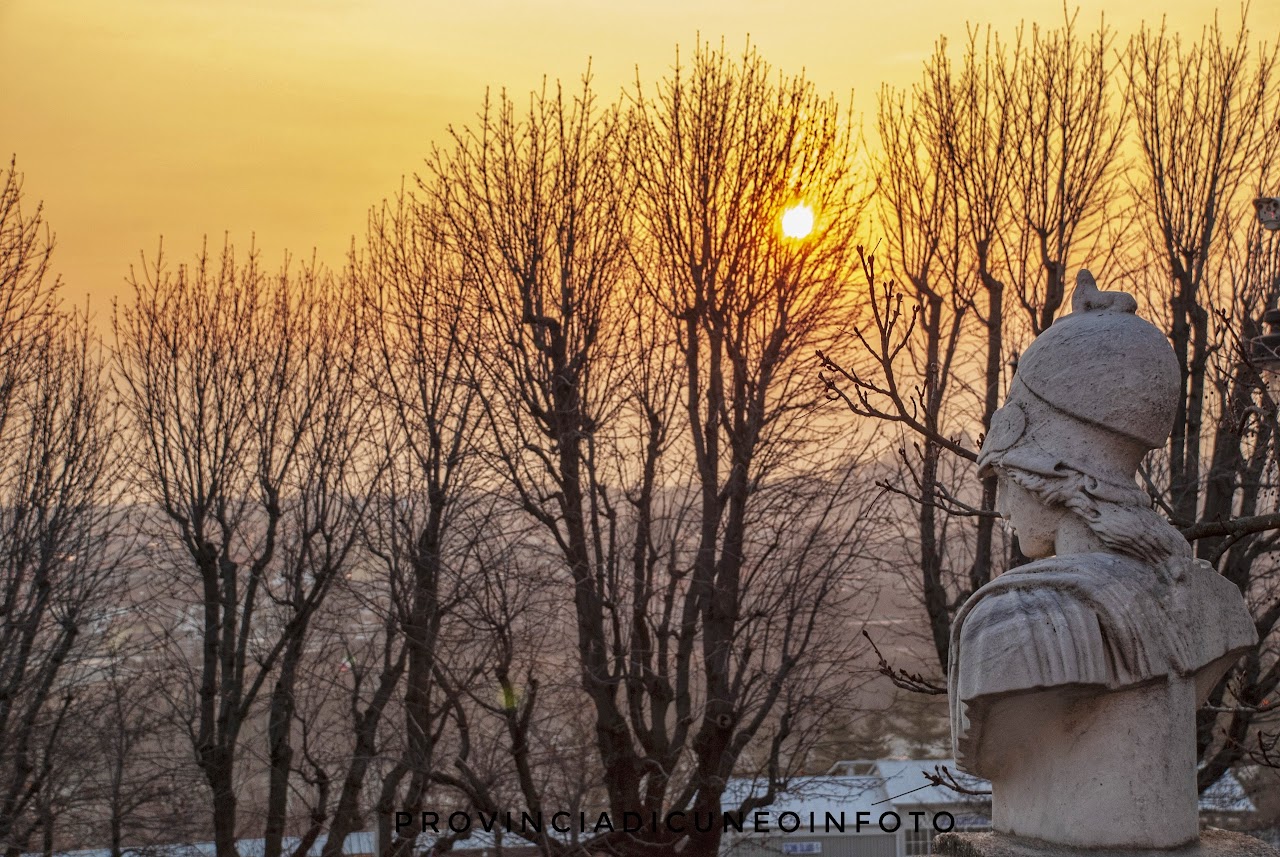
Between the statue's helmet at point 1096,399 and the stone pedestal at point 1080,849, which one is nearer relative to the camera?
the stone pedestal at point 1080,849

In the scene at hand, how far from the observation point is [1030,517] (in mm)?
3432

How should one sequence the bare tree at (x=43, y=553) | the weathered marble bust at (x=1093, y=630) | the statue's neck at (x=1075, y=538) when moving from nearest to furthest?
1. the weathered marble bust at (x=1093, y=630)
2. the statue's neck at (x=1075, y=538)
3. the bare tree at (x=43, y=553)

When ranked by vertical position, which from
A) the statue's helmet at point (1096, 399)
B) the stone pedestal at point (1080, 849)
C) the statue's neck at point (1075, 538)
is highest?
the statue's helmet at point (1096, 399)

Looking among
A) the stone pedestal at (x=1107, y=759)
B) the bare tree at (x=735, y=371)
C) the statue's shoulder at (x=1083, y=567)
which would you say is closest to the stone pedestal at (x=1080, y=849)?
the stone pedestal at (x=1107, y=759)

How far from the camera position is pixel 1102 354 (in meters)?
3.33

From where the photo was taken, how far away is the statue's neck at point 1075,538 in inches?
130

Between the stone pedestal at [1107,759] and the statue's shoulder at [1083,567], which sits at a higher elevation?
the statue's shoulder at [1083,567]

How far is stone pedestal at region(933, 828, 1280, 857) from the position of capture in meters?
3.16

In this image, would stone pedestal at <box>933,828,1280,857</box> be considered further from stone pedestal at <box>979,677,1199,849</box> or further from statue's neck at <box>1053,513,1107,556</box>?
statue's neck at <box>1053,513,1107,556</box>

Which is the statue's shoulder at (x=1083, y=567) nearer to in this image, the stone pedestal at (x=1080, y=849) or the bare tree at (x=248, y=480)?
the stone pedestal at (x=1080, y=849)

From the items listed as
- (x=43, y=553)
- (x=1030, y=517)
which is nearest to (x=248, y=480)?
(x=43, y=553)

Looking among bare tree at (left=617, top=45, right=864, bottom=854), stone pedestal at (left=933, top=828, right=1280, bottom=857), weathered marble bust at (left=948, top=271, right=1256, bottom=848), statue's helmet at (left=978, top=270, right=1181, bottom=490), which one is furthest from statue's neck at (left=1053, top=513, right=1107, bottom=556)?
bare tree at (left=617, top=45, right=864, bottom=854)

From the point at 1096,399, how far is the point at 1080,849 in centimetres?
99

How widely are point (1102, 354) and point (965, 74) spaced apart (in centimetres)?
1275
